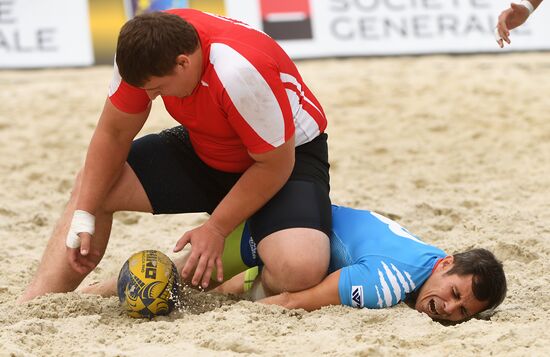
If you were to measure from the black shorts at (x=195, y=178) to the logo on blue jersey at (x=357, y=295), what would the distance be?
0.98ft

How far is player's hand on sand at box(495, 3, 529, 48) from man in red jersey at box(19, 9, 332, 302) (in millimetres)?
803

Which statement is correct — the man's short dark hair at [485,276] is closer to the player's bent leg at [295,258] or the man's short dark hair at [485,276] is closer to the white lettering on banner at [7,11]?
the player's bent leg at [295,258]

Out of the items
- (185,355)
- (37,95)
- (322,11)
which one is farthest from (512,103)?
(185,355)

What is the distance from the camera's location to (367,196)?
5410 mm

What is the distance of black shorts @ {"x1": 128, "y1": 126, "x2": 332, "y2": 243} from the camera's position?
3.60 metres

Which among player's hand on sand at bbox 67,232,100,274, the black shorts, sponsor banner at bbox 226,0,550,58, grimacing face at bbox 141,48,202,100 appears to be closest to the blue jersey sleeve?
the black shorts

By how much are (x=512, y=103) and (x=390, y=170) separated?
158 centimetres

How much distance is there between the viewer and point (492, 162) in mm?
5949

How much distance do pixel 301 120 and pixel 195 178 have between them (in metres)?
0.47

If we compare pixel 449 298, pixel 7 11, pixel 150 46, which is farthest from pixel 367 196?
pixel 7 11

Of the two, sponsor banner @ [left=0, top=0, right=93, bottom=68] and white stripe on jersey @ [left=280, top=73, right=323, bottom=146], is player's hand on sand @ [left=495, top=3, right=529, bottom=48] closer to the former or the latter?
white stripe on jersey @ [left=280, top=73, right=323, bottom=146]

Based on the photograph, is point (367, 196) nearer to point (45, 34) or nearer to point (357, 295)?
point (357, 295)

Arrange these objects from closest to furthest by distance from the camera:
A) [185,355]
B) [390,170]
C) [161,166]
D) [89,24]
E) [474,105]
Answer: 1. [185,355]
2. [161,166]
3. [390,170]
4. [474,105]
5. [89,24]

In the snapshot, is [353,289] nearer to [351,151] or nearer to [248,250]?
[248,250]
